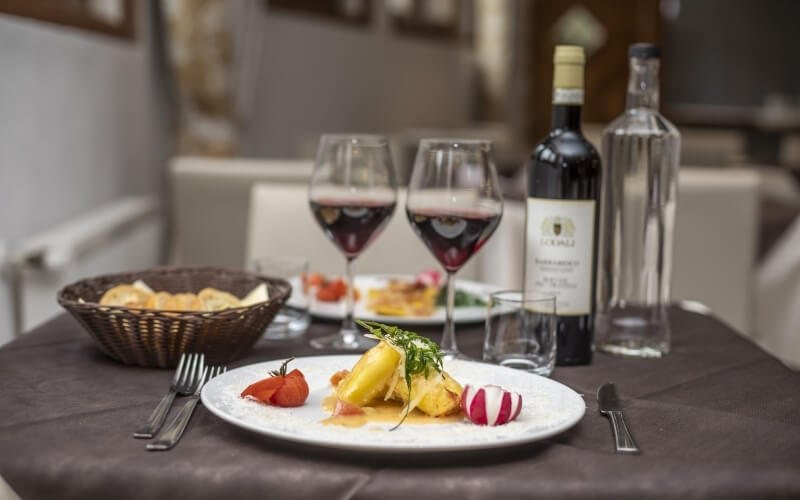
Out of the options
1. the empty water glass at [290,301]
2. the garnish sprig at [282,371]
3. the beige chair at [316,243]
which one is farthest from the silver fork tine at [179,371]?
the beige chair at [316,243]

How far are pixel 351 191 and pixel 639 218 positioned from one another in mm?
384

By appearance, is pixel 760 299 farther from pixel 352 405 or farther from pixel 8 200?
pixel 352 405

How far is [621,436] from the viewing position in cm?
82

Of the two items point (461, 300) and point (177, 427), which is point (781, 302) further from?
point (177, 427)

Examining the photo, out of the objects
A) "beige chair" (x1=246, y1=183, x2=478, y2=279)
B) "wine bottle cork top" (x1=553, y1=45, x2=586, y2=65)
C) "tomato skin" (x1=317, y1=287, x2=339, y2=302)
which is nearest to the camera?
"wine bottle cork top" (x1=553, y1=45, x2=586, y2=65)

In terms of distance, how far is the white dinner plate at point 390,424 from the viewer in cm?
74

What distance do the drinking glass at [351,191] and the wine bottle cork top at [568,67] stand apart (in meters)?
0.25

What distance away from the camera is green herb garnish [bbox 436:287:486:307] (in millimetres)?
1403

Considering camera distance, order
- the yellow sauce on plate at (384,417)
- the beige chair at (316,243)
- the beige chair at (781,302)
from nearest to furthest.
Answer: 1. the yellow sauce on plate at (384,417)
2. the beige chair at (316,243)
3. the beige chair at (781,302)

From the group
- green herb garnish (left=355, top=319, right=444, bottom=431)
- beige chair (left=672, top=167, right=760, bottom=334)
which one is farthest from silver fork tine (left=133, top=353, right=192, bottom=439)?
beige chair (left=672, top=167, right=760, bottom=334)

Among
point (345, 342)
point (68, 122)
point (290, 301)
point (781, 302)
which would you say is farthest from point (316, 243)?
point (781, 302)

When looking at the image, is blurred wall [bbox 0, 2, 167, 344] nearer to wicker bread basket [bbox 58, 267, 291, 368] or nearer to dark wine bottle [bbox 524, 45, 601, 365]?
wicker bread basket [bbox 58, 267, 291, 368]

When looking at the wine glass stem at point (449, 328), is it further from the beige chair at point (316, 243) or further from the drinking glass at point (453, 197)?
the beige chair at point (316, 243)

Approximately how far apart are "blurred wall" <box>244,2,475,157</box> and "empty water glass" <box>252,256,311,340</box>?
3.78m
